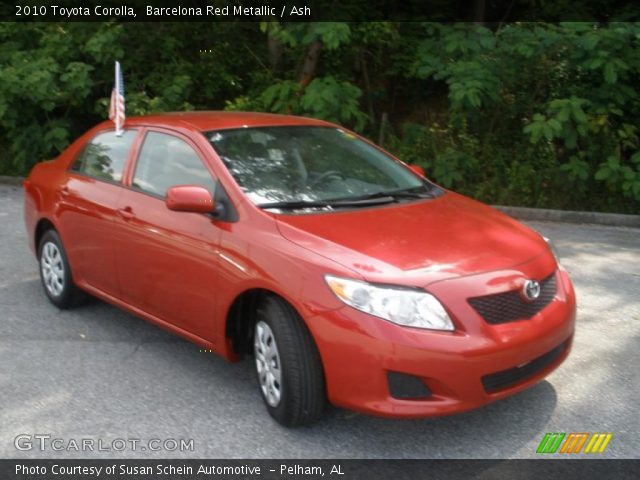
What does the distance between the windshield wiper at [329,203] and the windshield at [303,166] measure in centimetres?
2

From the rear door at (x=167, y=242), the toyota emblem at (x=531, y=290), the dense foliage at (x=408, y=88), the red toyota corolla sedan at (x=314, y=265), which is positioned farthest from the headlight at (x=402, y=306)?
the dense foliage at (x=408, y=88)

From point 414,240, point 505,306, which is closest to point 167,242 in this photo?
point 414,240

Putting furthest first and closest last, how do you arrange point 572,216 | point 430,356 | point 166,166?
point 572,216, point 166,166, point 430,356

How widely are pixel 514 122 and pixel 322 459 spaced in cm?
829

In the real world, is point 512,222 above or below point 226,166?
below

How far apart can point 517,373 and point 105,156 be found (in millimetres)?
3358

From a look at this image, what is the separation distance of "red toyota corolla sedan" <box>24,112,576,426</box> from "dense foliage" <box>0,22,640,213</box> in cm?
530

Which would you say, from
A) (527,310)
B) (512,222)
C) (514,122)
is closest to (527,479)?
(527,310)

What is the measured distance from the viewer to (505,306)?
11.3ft

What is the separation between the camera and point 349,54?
12.0m

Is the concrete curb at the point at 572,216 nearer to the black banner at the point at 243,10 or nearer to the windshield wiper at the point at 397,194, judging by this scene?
the black banner at the point at 243,10

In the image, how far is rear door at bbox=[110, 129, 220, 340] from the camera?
4.12m

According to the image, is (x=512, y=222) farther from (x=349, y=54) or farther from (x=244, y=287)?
(x=349, y=54)

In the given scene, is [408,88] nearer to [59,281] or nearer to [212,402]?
[59,281]
